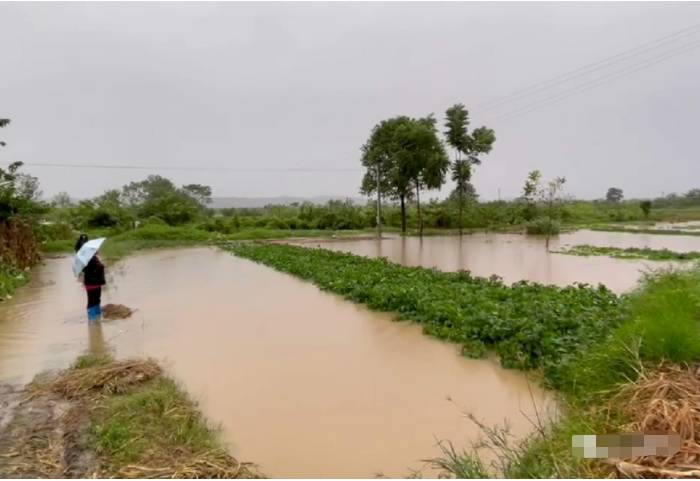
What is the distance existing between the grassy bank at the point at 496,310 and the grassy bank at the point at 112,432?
12.4 feet

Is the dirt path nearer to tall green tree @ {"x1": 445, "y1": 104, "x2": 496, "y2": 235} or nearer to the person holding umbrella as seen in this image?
the person holding umbrella

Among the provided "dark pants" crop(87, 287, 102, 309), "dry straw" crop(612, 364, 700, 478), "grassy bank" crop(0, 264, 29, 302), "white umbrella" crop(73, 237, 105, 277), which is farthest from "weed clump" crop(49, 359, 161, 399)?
"grassy bank" crop(0, 264, 29, 302)

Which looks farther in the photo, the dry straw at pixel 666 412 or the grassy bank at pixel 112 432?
the grassy bank at pixel 112 432

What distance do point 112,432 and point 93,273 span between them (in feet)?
19.9

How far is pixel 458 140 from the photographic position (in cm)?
3391

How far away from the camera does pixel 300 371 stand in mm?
6188

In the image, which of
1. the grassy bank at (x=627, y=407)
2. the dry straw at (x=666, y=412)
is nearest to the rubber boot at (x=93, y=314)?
the grassy bank at (x=627, y=407)

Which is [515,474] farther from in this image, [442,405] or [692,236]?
[692,236]

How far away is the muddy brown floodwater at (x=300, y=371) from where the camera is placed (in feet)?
13.7

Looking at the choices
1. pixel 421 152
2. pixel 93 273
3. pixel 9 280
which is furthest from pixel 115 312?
pixel 421 152

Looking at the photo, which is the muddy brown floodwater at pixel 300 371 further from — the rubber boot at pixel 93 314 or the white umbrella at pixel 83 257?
the white umbrella at pixel 83 257

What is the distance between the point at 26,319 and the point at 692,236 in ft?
105

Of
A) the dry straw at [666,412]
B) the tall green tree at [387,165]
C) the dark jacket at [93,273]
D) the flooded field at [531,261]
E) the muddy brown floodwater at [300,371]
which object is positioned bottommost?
the muddy brown floodwater at [300,371]

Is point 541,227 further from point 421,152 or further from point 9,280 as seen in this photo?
point 9,280
